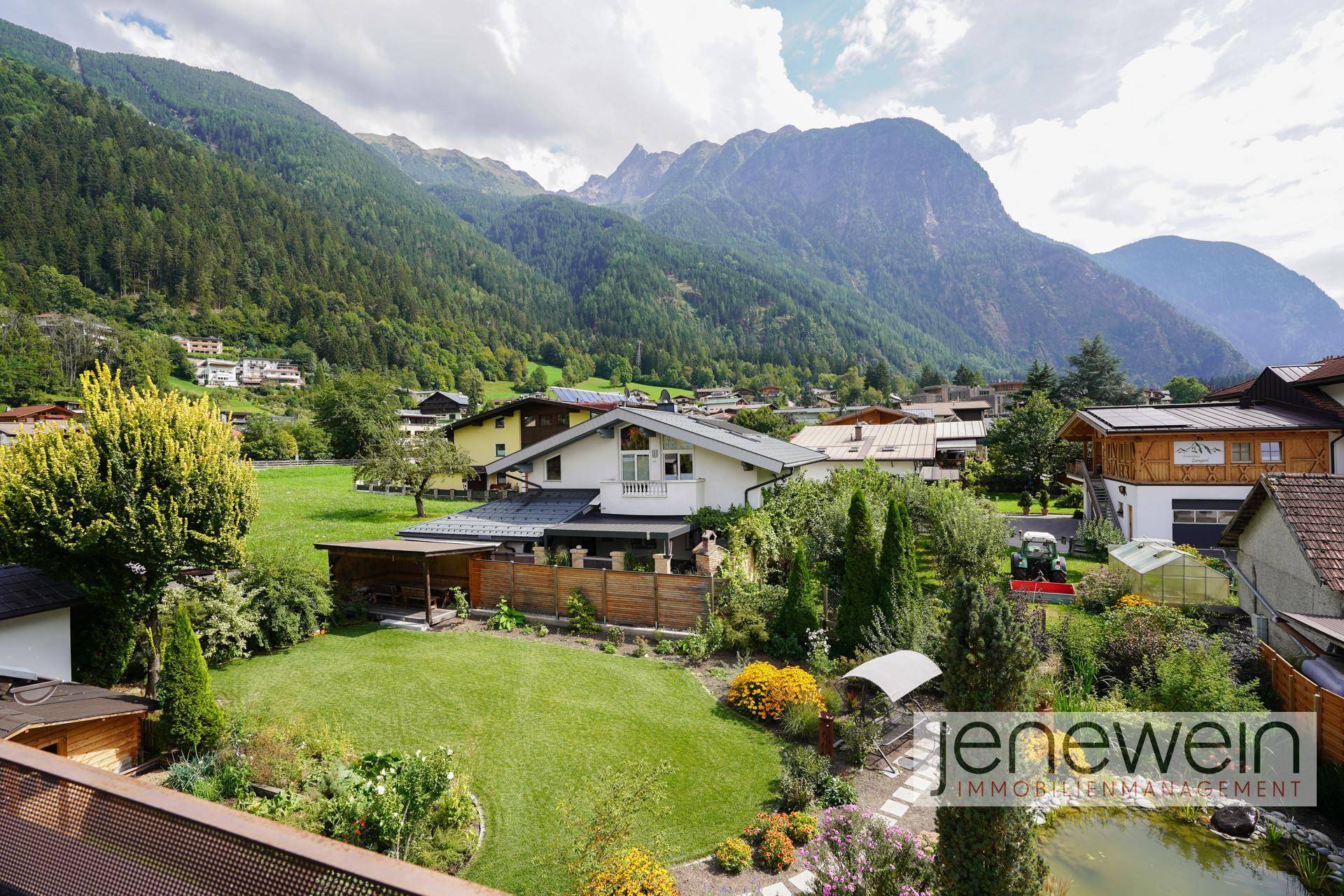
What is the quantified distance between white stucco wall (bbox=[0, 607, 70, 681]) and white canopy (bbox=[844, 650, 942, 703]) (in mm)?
14967

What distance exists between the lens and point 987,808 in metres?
5.73

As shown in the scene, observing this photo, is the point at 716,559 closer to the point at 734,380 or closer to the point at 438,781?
the point at 438,781

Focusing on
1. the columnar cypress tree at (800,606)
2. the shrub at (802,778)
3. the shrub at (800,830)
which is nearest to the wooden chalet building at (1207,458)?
the columnar cypress tree at (800,606)

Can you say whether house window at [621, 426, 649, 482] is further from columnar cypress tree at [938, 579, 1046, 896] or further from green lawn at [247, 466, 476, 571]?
columnar cypress tree at [938, 579, 1046, 896]

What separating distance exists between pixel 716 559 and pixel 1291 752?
11607mm

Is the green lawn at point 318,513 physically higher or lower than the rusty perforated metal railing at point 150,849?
lower

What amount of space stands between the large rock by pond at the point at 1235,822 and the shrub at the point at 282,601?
18.7m

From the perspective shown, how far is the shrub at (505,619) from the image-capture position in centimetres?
1711

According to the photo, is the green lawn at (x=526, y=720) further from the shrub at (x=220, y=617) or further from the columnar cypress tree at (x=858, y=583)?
the columnar cypress tree at (x=858, y=583)

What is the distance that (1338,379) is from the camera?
25297mm

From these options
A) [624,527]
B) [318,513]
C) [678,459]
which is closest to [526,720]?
[624,527]

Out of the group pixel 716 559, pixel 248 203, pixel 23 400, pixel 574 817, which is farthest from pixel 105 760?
pixel 248 203

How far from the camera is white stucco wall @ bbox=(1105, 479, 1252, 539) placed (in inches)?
979

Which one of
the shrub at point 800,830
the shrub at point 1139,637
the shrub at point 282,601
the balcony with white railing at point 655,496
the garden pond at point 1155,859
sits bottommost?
the garden pond at point 1155,859
